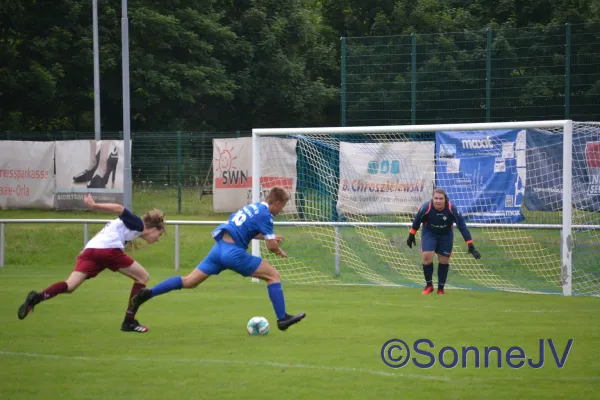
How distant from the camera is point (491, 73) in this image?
864 inches

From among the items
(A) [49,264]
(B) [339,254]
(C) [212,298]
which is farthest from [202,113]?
(C) [212,298]

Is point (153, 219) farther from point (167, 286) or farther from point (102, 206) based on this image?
point (167, 286)

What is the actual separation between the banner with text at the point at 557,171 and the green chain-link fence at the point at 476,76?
12.1 feet

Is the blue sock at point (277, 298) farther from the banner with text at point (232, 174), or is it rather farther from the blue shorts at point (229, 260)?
the banner with text at point (232, 174)

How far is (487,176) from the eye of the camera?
714 inches

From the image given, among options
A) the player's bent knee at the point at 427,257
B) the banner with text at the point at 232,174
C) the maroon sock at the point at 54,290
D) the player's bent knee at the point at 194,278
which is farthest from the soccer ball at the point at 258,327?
the banner with text at the point at 232,174

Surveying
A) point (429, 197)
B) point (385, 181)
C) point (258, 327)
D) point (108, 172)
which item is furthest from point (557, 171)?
point (108, 172)

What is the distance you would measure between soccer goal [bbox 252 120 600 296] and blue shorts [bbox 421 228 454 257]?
1712 mm

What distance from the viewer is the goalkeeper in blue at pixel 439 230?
49.8ft

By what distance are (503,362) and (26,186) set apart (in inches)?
786

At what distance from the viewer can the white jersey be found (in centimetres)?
1111

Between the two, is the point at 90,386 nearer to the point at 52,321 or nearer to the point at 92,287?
the point at 52,321

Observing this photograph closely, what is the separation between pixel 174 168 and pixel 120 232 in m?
15.6

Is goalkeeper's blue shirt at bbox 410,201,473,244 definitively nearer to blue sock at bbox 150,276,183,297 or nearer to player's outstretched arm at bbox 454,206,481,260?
player's outstretched arm at bbox 454,206,481,260
